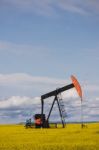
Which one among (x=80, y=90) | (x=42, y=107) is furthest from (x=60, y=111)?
(x=80, y=90)

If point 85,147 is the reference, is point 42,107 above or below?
above

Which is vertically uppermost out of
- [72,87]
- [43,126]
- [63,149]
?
[72,87]

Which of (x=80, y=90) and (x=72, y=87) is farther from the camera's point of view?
(x=72, y=87)

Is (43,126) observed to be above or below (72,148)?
above

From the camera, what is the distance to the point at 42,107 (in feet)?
330

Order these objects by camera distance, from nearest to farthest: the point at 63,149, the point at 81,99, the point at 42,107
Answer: the point at 63,149
the point at 81,99
the point at 42,107

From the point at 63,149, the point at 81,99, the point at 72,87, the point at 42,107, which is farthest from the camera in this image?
the point at 42,107

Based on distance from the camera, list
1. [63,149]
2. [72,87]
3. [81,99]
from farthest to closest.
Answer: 1. [72,87]
2. [81,99]
3. [63,149]

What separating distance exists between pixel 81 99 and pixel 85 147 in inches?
1751

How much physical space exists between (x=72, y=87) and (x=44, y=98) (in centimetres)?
796

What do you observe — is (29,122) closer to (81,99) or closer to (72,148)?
(81,99)

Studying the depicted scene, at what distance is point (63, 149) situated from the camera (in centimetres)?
3647

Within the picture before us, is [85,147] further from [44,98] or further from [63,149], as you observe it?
[44,98]

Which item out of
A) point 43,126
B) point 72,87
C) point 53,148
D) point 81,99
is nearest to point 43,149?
point 53,148
